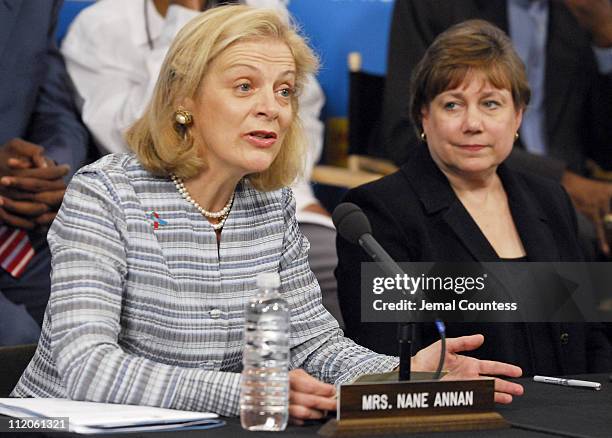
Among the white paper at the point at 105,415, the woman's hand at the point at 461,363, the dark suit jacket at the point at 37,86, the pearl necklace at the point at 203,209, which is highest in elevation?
the dark suit jacket at the point at 37,86

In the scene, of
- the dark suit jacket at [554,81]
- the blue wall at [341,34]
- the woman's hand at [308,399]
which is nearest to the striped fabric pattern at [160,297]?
the woman's hand at [308,399]

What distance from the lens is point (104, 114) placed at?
3.59m

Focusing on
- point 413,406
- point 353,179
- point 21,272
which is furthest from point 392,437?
point 353,179

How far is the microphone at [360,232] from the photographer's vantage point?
6.46 ft

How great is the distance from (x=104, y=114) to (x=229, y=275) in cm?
137

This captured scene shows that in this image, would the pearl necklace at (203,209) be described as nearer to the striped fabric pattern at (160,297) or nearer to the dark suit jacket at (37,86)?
the striped fabric pattern at (160,297)

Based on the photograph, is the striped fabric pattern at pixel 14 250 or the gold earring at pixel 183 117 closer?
the gold earring at pixel 183 117

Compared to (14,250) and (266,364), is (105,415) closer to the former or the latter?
(266,364)

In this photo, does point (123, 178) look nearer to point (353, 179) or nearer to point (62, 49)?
point (62, 49)

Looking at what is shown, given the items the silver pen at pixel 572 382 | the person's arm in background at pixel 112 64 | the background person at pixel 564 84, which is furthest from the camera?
the background person at pixel 564 84

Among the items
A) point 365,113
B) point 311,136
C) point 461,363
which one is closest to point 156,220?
point 461,363

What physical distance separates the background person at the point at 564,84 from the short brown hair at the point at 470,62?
41.8 inches

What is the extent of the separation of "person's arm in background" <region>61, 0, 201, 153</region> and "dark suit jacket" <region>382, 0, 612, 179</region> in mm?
1053

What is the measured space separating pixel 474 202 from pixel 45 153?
141 centimetres
